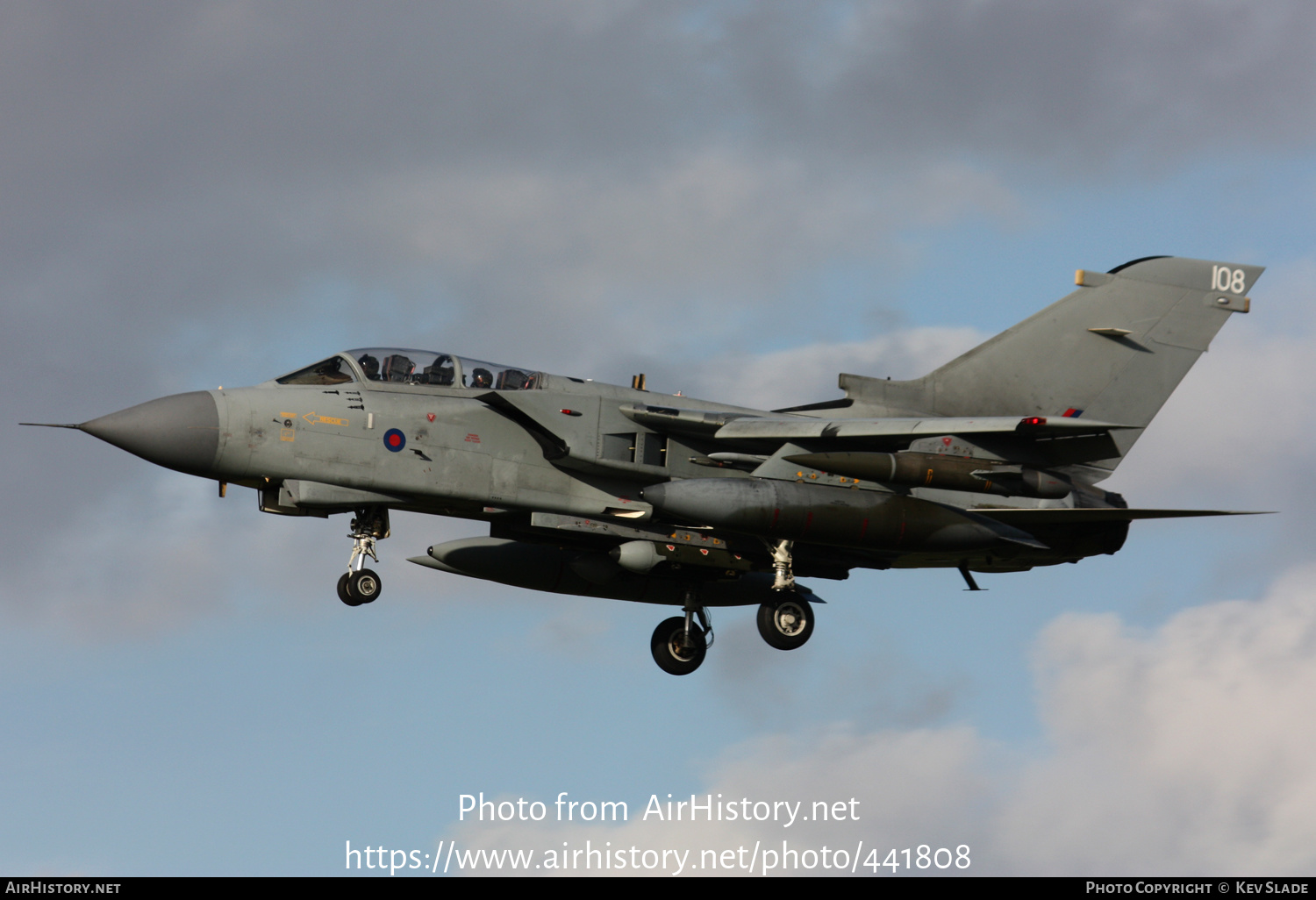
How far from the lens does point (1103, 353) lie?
22.3m

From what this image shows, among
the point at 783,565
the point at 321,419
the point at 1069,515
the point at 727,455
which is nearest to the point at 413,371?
the point at 321,419

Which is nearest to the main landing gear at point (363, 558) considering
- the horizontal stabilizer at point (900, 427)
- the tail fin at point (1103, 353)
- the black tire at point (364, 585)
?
the black tire at point (364, 585)

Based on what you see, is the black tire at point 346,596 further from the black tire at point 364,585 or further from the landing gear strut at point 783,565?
the landing gear strut at point 783,565

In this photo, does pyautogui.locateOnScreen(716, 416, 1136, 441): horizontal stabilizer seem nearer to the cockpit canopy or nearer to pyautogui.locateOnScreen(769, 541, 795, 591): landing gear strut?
pyautogui.locateOnScreen(769, 541, 795, 591): landing gear strut

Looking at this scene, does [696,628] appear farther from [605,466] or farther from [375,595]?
[375,595]

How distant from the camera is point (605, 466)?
2008 centimetres

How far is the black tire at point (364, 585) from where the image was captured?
19.3 m

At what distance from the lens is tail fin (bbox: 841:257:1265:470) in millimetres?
22172

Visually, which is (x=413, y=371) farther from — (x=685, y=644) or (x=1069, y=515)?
(x=1069, y=515)

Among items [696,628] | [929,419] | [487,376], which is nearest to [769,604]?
[696,628]

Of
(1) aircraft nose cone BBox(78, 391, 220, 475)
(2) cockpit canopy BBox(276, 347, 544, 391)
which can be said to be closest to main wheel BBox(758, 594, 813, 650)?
(2) cockpit canopy BBox(276, 347, 544, 391)

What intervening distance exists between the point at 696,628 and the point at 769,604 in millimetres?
2061

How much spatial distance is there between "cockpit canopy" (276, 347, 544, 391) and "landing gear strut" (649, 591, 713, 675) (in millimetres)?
4873

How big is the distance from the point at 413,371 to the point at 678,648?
20.6 feet
